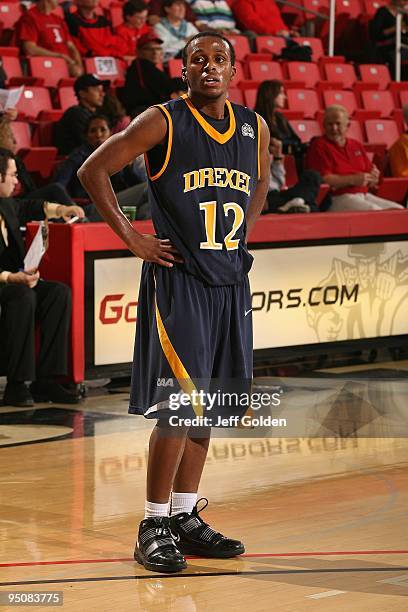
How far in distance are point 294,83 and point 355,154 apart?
2.90 meters

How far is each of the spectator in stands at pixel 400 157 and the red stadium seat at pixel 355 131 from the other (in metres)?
1.33

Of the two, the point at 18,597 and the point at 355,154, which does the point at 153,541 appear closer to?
the point at 18,597

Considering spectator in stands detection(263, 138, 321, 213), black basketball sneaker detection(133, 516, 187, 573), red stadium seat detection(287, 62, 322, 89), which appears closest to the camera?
black basketball sneaker detection(133, 516, 187, 573)

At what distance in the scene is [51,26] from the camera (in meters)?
13.6

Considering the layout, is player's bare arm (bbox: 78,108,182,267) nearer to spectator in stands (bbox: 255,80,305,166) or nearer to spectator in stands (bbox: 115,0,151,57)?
spectator in stands (bbox: 255,80,305,166)

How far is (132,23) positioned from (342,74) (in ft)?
9.73

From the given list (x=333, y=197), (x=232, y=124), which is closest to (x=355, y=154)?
(x=333, y=197)

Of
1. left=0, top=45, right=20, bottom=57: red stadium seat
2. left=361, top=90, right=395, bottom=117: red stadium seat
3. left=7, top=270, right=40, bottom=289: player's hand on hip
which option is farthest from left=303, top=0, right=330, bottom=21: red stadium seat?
left=7, top=270, right=40, bottom=289: player's hand on hip

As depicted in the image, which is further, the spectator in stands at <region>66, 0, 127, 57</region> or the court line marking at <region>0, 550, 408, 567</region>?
the spectator in stands at <region>66, 0, 127, 57</region>

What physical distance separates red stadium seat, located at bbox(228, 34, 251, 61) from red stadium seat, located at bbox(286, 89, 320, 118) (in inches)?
39.9

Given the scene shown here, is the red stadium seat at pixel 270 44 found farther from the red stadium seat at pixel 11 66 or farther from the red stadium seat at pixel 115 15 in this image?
the red stadium seat at pixel 11 66

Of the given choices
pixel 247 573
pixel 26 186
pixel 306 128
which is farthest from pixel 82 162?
pixel 247 573

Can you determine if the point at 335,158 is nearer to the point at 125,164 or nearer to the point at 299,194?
the point at 299,194

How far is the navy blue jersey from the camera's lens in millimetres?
4555
